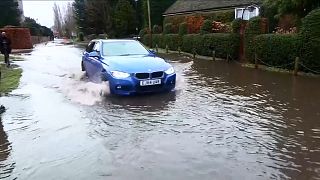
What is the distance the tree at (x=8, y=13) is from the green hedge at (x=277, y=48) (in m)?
41.4

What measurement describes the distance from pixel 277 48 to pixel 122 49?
7.26m

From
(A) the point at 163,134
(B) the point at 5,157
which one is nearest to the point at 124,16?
(A) the point at 163,134

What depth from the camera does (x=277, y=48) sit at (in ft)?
51.6

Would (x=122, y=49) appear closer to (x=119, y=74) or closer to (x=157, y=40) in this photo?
(x=119, y=74)

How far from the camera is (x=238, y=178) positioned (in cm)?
482

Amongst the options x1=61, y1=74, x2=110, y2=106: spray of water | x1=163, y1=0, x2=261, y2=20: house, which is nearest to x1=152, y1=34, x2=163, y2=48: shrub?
x1=163, y1=0, x2=261, y2=20: house

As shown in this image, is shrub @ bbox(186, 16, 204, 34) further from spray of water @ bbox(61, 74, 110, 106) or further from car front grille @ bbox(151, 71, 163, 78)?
car front grille @ bbox(151, 71, 163, 78)

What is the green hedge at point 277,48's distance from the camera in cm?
1476

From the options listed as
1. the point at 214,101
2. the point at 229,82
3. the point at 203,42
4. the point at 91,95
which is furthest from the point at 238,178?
the point at 203,42

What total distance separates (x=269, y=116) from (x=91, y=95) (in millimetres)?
4766

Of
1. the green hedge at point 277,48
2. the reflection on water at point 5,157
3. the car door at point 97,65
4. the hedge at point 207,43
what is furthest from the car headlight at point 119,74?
the hedge at point 207,43

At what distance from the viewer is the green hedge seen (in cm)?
1476

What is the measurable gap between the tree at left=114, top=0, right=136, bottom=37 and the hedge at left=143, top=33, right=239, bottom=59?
69.8ft

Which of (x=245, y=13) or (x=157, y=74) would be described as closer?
(x=157, y=74)
